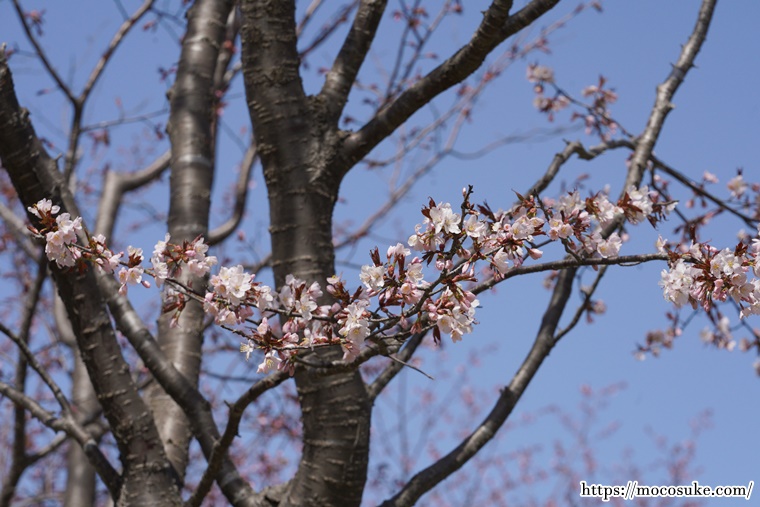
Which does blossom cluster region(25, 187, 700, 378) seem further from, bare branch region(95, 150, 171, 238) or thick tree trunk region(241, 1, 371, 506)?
bare branch region(95, 150, 171, 238)

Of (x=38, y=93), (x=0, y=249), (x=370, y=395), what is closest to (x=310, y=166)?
(x=370, y=395)

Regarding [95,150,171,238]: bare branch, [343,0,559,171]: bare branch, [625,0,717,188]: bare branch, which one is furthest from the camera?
[95,150,171,238]: bare branch

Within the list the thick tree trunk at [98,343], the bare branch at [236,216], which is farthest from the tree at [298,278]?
the bare branch at [236,216]

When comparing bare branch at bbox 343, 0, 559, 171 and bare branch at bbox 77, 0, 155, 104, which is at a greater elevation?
bare branch at bbox 77, 0, 155, 104

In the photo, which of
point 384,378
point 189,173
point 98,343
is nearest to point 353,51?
point 189,173

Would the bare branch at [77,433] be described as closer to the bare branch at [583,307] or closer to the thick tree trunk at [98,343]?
the thick tree trunk at [98,343]

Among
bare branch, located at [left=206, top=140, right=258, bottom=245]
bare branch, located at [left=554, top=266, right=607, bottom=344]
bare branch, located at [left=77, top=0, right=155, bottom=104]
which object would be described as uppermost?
bare branch, located at [left=77, top=0, right=155, bottom=104]

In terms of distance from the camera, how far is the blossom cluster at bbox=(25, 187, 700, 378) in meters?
1.75

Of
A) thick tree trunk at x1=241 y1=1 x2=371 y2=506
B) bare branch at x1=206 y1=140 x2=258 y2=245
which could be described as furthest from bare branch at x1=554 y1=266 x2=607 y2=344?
bare branch at x1=206 y1=140 x2=258 y2=245

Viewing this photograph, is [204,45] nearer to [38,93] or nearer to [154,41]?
[154,41]

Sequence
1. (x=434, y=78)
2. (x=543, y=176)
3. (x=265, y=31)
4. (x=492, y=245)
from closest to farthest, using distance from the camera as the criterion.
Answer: (x=492, y=245) < (x=434, y=78) < (x=265, y=31) < (x=543, y=176)

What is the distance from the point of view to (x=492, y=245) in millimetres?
1834

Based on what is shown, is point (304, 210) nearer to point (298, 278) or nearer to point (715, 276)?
point (298, 278)

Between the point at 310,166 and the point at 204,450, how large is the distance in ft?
3.51
